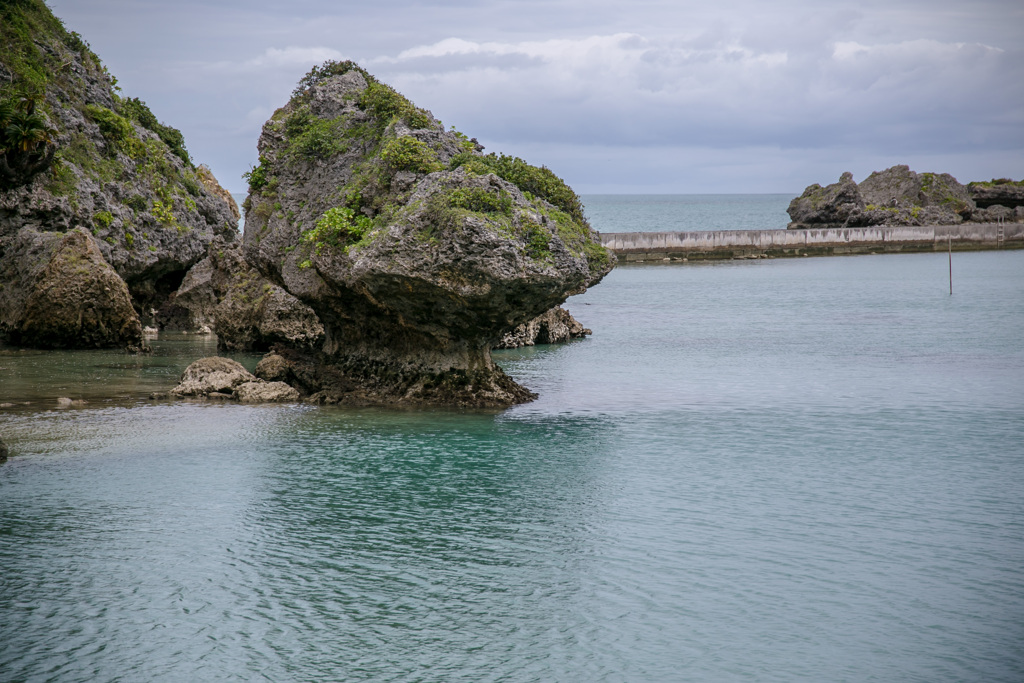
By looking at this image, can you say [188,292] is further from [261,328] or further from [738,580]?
[738,580]

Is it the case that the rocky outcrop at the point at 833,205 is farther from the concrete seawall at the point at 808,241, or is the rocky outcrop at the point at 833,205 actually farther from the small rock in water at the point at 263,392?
the small rock in water at the point at 263,392

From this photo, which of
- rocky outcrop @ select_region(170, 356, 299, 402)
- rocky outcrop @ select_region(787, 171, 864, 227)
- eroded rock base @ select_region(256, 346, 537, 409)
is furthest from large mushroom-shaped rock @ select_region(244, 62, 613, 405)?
rocky outcrop @ select_region(787, 171, 864, 227)

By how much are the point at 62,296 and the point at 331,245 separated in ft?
51.7

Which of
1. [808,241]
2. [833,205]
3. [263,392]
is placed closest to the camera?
[263,392]

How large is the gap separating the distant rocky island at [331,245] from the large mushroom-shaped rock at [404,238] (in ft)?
0.16

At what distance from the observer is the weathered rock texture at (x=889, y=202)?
103250mm

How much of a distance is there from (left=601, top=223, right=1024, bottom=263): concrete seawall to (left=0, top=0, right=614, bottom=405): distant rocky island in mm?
51794

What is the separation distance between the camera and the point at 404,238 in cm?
2089

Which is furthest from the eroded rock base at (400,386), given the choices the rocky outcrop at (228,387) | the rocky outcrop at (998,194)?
the rocky outcrop at (998,194)

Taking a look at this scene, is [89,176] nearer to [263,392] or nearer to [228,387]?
[228,387]

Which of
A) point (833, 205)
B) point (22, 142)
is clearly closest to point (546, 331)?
point (22, 142)

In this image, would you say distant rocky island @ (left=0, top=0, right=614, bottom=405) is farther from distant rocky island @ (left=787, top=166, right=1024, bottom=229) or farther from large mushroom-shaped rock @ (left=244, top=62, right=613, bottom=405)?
distant rocky island @ (left=787, top=166, right=1024, bottom=229)

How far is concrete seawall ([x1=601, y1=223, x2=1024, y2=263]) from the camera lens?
Answer: 91000 mm

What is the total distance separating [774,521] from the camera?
14859 millimetres
